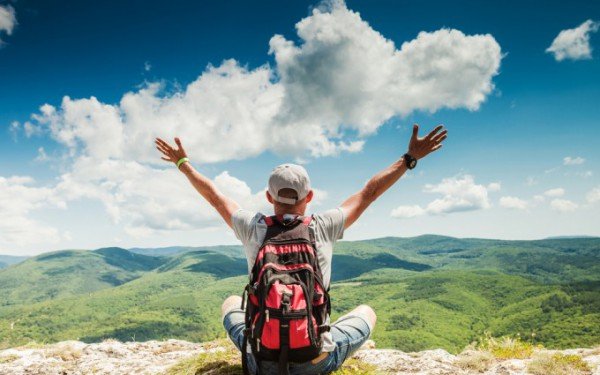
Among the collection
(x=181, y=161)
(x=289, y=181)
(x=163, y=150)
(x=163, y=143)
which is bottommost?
(x=289, y=181)

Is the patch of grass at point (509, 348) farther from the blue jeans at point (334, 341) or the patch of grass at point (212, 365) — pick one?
the patch of grass at point (212, 365)

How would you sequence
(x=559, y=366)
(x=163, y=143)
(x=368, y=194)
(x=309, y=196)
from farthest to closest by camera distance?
1. (x=163, y=143)
2. (x=559, y=366)
3. (x=368, y=194)
4. (x=309, y=196)

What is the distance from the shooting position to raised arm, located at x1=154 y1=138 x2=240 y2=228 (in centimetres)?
466

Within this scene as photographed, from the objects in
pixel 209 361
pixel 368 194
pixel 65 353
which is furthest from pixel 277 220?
pixel 65 353

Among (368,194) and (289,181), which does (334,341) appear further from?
(289,181)

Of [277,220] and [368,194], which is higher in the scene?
[368,194]

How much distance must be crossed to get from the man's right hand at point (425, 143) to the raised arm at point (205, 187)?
2421 millimetres

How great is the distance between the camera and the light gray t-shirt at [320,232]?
4.00 m

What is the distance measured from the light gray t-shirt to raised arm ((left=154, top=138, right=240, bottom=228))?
1.09 ft

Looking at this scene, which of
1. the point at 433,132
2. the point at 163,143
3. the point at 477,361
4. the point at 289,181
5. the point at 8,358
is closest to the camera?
the point at 289,181

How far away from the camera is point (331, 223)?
414 cm

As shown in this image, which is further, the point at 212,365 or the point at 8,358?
the point at 8,358

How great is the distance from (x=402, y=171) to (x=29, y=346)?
9.01 meters

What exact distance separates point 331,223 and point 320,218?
136 millimetres
